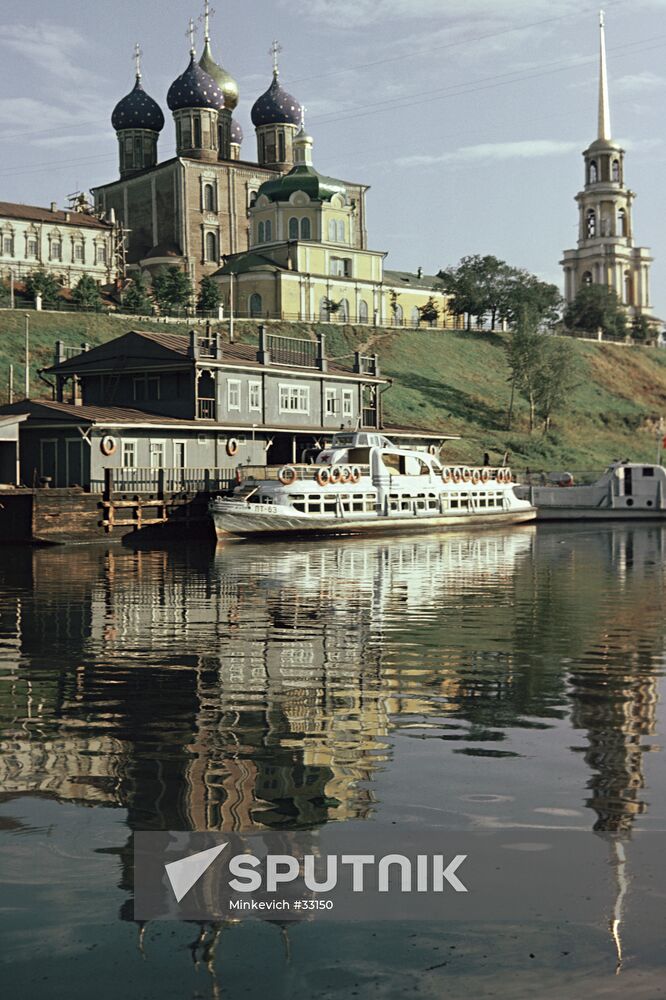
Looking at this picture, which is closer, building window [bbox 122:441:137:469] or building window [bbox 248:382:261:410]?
building window [bbox 122:441:137:469]

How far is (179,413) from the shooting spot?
198 feet

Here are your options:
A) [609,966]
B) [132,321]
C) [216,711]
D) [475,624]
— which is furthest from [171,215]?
[609,966]

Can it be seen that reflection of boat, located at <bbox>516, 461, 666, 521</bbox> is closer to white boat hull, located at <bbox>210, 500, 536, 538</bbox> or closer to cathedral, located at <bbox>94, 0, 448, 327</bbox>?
white boat hull, located at <bbox>210, 500, 536, 538</bbox>

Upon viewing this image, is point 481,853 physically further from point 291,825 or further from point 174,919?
point 174,919

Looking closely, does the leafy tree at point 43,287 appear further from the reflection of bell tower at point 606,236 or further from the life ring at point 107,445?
the reflection of bell tower at point 606,236

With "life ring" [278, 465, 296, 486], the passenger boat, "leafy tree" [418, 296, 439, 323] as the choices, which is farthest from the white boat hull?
"leafy tree" [418, 296, 439, 323]

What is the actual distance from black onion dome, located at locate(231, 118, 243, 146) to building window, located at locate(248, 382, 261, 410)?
82994mm

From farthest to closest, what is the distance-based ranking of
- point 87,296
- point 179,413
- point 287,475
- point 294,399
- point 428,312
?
point 428,312
point 87,296
point 294,399
point 179,413
point 287,475

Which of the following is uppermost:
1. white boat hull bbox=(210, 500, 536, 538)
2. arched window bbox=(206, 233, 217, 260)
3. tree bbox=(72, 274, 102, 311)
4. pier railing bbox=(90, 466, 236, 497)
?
arched window bbox=(206, 233, 217, 260)

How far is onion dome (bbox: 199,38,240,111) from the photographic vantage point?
137875 millimetres

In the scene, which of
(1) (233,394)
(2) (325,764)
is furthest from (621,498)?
(2) (325,764)

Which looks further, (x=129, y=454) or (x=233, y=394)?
(x=233, y=394)

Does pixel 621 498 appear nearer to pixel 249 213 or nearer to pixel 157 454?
pixel 157 454

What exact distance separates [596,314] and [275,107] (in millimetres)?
46524
